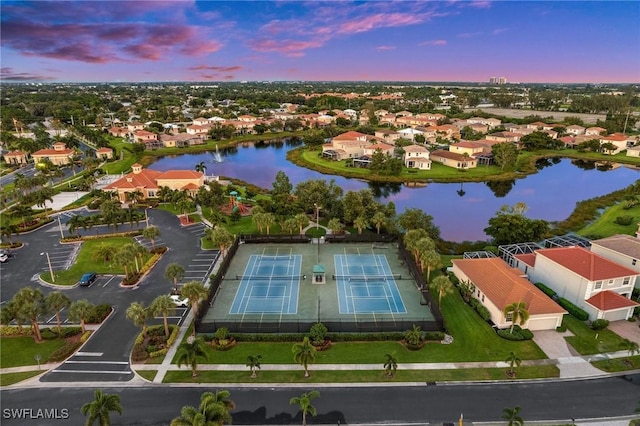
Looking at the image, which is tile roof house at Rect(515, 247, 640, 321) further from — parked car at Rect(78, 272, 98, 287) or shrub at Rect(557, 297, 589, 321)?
parked car at Rect(78, 272, 98, 287)

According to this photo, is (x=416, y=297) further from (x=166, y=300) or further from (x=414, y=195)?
(x=414, y=195)

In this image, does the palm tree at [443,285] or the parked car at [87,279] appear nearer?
the palm tree at [443,285]

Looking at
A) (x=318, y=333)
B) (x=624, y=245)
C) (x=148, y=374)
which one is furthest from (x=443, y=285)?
(x=148, y=374)

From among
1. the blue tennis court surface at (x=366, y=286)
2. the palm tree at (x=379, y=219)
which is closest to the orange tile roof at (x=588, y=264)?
the blue tennis court surface at (x=366, y=286)

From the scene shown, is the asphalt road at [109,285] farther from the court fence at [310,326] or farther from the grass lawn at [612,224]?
the grass lawn at [612,224]

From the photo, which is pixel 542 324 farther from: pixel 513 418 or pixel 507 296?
pixel 513 418

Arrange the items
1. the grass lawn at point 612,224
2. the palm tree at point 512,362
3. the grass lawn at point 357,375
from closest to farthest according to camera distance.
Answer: the palm tree at point 512,362, the grass lawn at point 357,375, the grass lawn at point 612,224

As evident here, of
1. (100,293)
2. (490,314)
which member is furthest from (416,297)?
(100,293)

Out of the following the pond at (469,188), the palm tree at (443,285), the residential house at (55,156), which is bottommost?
the pond at (469,188)
